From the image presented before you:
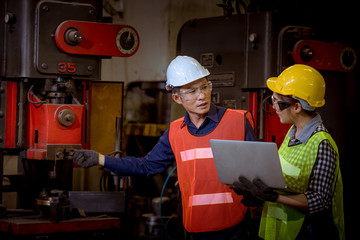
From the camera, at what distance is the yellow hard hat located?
2205mm

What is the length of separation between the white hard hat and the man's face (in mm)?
30

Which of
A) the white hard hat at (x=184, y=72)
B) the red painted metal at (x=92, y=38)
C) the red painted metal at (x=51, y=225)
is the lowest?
the red painted metal at (x=51, y=225)

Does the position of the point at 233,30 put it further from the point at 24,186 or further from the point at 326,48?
the point at 24,186

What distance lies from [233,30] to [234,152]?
1.70m

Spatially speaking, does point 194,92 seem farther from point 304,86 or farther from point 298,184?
point 298,184

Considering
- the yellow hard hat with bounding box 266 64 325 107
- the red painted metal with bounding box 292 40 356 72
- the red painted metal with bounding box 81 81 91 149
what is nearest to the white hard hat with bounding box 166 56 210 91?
the yellow hard hat with bounding box 266 64 325 107

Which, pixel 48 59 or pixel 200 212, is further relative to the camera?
pixel 48 59

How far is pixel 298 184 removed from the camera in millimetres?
2139

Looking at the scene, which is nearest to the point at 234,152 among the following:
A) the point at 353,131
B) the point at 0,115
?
the point at 0,115

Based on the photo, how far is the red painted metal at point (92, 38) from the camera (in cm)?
284

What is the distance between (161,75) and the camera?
5.00 metres

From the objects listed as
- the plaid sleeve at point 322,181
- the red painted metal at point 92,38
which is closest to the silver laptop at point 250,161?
the plaid sleeve at point 322,181

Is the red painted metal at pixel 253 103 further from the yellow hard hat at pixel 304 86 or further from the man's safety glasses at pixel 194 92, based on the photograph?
the yellow hard hat at pixel 304 86

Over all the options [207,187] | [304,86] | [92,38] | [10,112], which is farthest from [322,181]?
[10,112]
